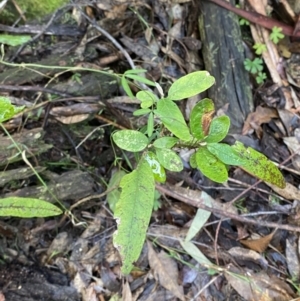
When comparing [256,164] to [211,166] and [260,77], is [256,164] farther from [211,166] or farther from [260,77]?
[260,77]

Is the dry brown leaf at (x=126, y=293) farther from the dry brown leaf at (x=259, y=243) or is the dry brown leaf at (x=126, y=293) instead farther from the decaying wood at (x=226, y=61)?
the decaying wood at (x=226, y=61)

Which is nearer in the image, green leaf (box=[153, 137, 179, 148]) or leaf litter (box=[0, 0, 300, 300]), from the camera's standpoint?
green leaf (box=[153, 137, 179, 148])

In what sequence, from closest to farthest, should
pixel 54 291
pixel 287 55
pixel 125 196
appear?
pixel 125 196
pixel 54 291
pixel 287 55

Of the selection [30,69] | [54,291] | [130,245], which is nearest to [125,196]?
[130,245]

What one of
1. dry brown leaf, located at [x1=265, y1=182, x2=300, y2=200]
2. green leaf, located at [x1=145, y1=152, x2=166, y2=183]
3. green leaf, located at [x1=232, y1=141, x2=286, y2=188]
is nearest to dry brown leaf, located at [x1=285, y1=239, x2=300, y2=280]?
dry brown leaf, located at [x1=265, y1=182, x2=300, y2=200]

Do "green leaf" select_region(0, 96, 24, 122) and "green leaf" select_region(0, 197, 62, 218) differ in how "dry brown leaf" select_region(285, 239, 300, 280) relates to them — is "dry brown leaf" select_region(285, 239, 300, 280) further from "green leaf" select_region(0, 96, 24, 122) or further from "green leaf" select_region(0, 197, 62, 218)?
"green leaf" select_region(0, 96, 24, 122)

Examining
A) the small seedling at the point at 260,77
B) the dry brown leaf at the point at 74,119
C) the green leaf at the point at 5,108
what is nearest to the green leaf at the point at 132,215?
the green leaf at the point at 5,108

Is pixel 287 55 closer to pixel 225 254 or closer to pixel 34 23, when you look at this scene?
pixel 225 254
